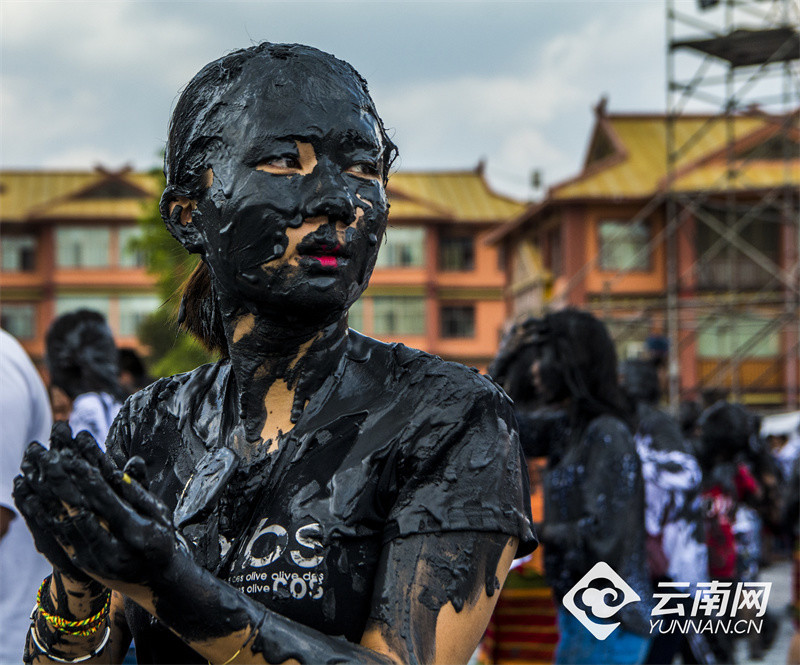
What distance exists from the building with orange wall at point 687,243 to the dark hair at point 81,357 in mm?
18264

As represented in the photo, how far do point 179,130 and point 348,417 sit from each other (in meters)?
0.48

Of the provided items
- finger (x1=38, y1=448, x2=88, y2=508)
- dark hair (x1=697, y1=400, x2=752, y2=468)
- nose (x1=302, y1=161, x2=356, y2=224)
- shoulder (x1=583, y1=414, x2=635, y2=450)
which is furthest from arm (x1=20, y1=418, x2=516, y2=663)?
dark hair (x1=697, y1=400, x2=752, y2=468)

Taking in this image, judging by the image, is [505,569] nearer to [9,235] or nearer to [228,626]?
[228,626]

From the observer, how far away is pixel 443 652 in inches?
53.5

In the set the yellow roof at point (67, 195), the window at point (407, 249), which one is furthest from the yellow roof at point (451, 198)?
the yellow roof at point (67, 195)

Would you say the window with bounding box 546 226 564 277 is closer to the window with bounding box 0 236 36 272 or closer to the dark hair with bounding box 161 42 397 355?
the window with bounding box 0 236 36 272

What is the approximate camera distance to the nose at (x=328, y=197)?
1.38m

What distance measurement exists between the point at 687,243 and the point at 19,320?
26463 mm

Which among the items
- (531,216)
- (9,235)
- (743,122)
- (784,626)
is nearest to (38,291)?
(9,235)

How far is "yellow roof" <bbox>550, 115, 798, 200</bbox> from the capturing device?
81.1 ft

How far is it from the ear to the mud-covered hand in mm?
425

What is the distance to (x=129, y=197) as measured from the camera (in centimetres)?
4178

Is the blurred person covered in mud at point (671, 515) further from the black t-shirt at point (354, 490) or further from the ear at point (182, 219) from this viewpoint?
the ear at point (182, 219)

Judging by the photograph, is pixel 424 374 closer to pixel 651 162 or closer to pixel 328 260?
pixel 328 260
